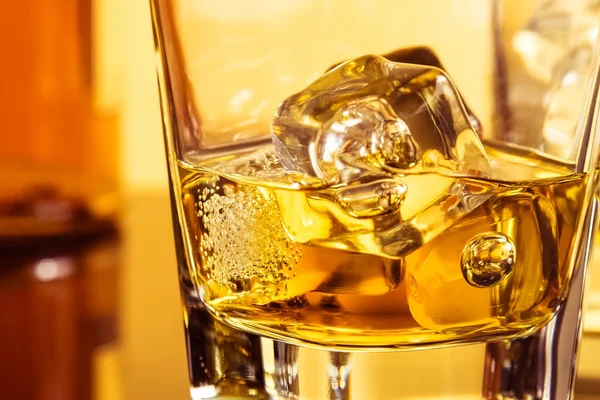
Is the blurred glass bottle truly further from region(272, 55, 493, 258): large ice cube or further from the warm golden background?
region(272, 55, 493, 258): large ice cube

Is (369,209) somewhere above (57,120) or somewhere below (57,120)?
below

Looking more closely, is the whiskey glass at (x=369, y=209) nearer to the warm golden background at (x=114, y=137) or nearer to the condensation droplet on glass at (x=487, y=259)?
the condensation droplet on glass at (x=487, y=259)

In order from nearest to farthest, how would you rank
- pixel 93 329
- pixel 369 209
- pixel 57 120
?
pixel 369 209 < pixel 93 329 < pixel 57 120

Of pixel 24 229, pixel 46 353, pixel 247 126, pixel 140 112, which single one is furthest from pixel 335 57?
pixel 140 112

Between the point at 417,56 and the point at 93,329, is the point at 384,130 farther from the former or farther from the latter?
the point at 93,329

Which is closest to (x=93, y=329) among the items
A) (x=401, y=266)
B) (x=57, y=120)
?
(x=401, y=266)

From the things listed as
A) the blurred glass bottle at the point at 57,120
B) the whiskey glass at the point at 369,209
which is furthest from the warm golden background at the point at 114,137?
the whiskey glass at the point at 369,209

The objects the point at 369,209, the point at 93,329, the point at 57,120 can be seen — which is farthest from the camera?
the point at 57,120
